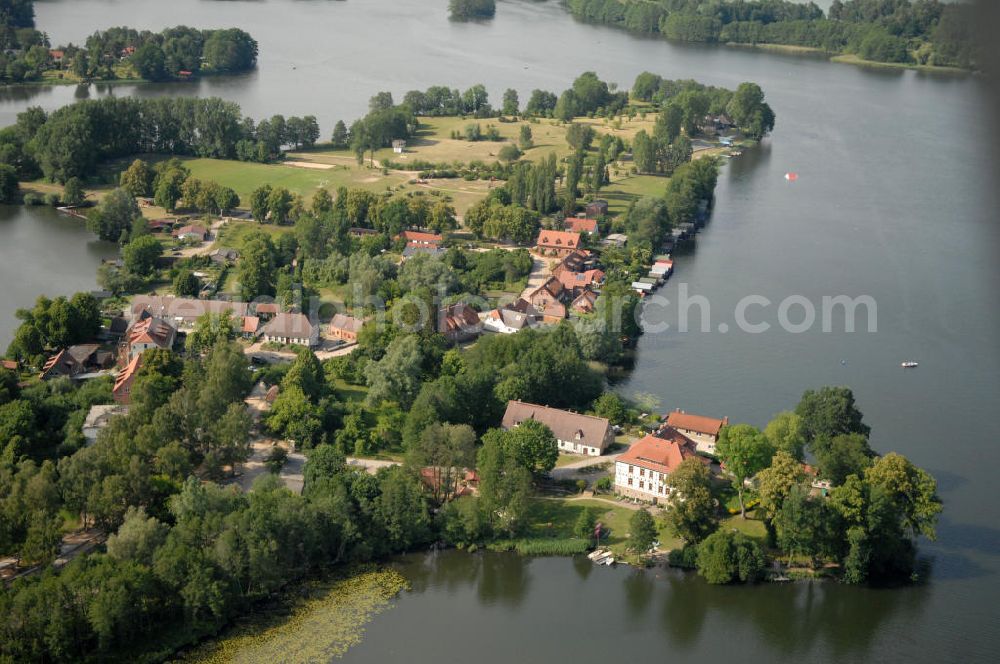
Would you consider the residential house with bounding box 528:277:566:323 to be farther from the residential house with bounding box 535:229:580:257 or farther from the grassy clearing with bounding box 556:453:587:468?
the grassy clearing with bounding box 556:453:587:468

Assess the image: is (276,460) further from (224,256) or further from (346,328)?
(224,256)

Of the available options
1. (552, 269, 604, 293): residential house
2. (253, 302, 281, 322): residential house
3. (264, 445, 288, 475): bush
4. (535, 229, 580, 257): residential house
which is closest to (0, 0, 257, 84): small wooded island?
(535, 229, 580, 257): residential house

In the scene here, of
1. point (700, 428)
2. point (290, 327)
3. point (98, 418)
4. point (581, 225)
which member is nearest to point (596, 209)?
point (581, 225)

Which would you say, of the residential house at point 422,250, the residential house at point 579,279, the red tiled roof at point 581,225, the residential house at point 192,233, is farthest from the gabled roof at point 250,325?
the red tiled roof at point 581,225

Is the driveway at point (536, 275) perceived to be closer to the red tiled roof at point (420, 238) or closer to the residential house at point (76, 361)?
the red tiled roof at point (420, 238)

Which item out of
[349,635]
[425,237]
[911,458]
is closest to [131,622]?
[349,635]
